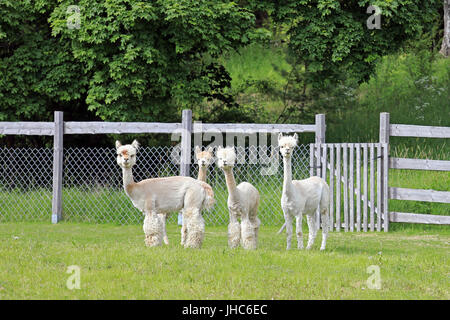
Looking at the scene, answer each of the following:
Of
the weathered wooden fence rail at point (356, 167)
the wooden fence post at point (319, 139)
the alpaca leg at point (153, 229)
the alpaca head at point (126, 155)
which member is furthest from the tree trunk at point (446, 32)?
the alpaca leg at point (153, 229)

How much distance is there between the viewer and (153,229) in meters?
9.17

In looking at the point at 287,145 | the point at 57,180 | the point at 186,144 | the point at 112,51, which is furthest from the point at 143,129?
the point at 287,145

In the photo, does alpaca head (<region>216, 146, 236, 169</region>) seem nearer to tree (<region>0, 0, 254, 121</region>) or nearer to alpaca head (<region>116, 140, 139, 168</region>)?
alpaca head (<region>116, 140, 139, 168</region>)

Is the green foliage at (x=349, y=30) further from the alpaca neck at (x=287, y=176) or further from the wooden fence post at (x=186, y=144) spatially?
the alpaca neck at (x=287, y=176)

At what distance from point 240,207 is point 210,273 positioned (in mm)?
2046

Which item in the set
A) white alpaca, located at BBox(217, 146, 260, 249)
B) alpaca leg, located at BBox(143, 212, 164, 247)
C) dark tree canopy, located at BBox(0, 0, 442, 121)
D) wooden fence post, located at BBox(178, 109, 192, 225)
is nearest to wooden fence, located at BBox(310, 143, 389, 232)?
wooden fence post, located at BBox(178, 109, 192, 225)

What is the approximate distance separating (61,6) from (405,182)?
9387 mm

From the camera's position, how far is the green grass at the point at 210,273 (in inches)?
272

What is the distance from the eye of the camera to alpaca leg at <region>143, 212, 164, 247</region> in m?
9.14

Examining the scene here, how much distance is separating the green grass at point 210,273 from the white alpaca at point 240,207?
641 millimetres

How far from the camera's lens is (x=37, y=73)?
18156 mm

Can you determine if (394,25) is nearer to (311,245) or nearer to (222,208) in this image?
(222,208)

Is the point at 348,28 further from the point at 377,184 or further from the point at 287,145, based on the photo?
the point at 287,145
